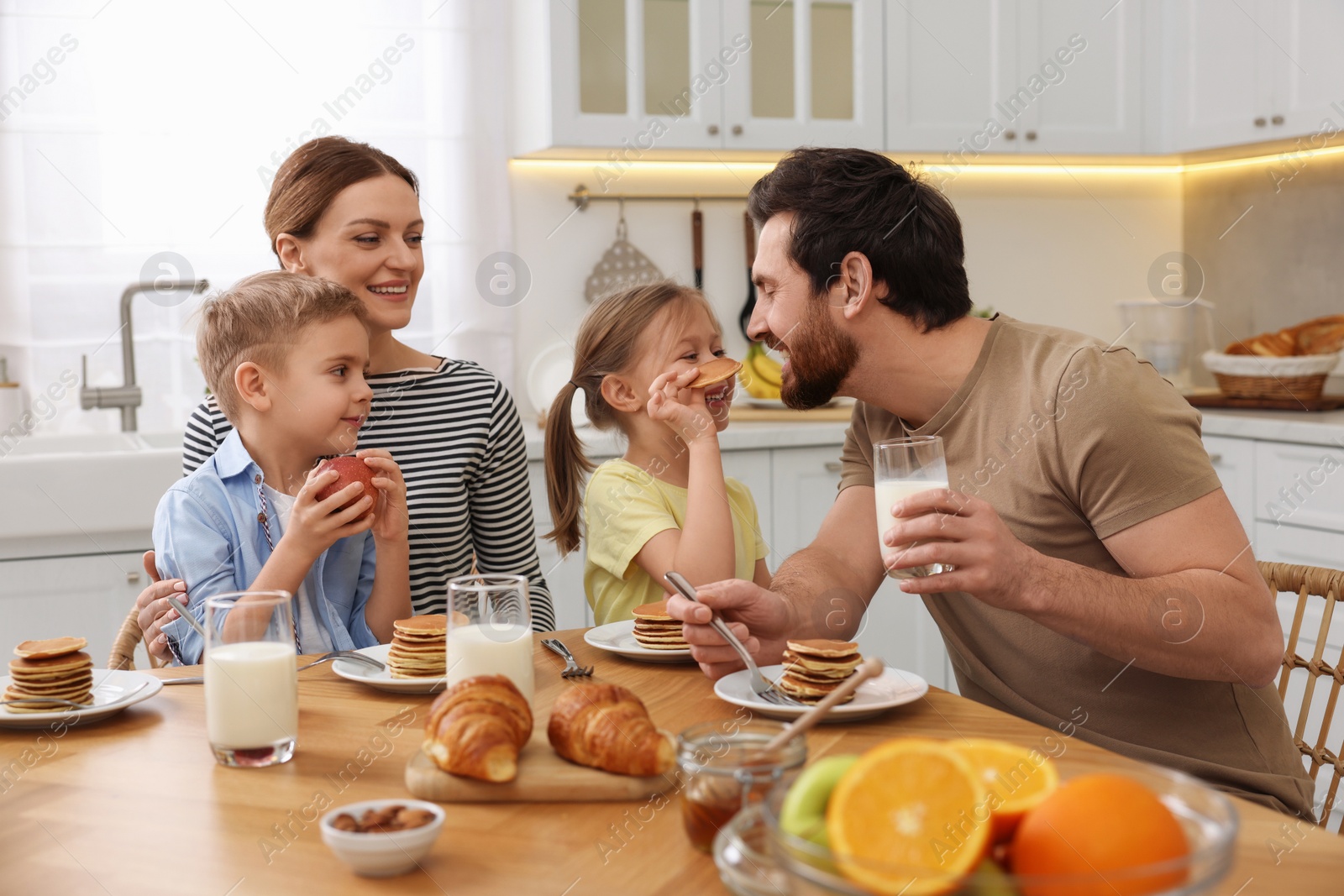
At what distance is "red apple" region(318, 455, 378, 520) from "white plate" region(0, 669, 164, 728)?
0.30m

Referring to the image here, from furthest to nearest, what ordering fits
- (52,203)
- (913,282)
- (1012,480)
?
(52,203)
(913,282)
(1012,480)

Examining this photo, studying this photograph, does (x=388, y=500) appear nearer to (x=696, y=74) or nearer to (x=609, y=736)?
(x=609, y=736)

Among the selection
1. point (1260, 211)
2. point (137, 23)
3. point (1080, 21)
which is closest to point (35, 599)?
point (137, 23)

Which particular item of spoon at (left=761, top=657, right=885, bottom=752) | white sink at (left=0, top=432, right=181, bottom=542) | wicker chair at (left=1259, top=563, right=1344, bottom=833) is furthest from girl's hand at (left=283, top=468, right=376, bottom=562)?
white sink at (left=0, top=432, right=181, bottom=542)

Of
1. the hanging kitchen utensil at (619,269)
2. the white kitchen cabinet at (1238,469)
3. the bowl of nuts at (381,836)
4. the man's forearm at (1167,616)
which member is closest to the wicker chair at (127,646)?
the bowl of nuts at (381,836)

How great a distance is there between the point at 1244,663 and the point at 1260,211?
3.03m

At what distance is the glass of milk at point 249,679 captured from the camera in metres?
1.05

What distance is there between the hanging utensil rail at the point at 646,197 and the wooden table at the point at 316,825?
2600 mm

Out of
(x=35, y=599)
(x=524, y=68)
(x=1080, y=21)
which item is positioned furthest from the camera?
(x=1080, y=21)

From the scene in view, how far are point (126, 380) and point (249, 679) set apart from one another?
2451 millimetres

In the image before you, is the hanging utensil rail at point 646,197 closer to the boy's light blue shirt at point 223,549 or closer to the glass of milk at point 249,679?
the boy's light blue shirt at point 223,549

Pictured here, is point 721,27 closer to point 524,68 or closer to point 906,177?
point 524,68

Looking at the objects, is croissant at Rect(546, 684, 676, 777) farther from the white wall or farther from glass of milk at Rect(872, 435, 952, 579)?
the white wall

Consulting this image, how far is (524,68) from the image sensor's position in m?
3.45
